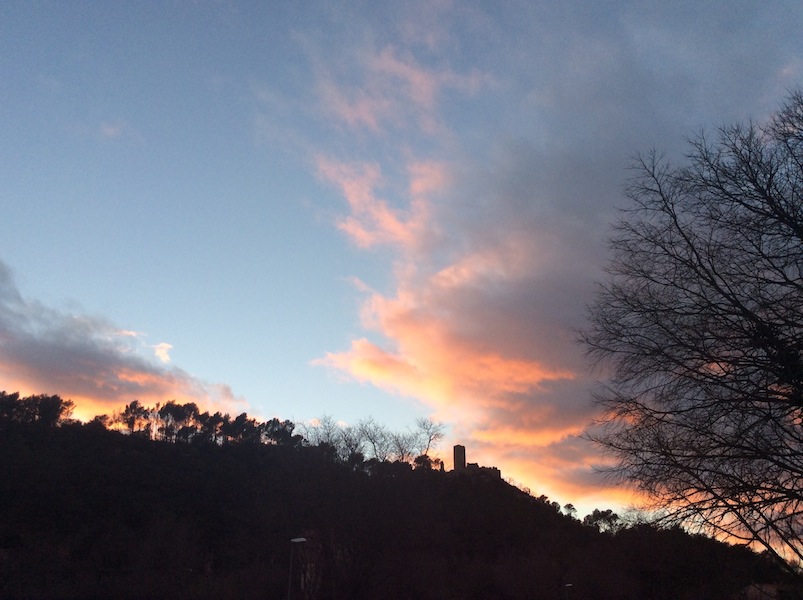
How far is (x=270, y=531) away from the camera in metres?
46.1

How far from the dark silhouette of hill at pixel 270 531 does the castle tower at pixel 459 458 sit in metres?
6.18

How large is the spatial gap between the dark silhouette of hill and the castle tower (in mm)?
6176

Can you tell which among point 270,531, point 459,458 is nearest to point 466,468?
point 459,458

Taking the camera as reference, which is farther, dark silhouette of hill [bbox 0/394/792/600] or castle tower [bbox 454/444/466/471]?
castle tower [bbox 454/444/466/471]

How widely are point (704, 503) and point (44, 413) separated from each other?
259ft

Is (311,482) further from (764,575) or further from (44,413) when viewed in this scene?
(764,575)

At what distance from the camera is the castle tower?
76.8m

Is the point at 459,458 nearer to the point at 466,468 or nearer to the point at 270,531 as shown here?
the point at 466,468

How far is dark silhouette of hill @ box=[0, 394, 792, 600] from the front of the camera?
35000mm

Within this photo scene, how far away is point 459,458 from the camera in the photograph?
7881 cm

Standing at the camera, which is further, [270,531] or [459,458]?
[459,458]

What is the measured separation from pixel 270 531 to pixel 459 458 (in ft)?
122

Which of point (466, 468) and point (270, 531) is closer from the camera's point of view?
point (270, 531)

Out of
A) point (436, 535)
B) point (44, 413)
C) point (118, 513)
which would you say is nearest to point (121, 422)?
point (44, 413)
